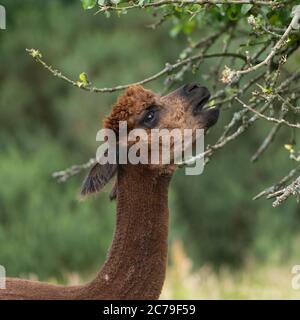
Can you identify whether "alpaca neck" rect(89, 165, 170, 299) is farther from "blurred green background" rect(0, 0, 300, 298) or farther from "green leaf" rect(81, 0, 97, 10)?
"blurred green background" rect(0, 0, 300, 298)

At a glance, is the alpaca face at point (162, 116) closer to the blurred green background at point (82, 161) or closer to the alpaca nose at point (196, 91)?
the alpaca nose at point (196, 91)

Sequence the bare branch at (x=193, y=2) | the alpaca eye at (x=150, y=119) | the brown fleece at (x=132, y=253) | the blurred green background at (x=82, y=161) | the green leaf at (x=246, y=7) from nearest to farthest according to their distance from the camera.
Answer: the bare branch at (x=193, y=2) → the green leaf at (x=246, y=7) → the brown fleece at (x=132, y=253) → the alpaca eye at (x=150, y=119) → the blurred green background at (x=82, y=161)

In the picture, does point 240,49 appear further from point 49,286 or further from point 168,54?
point 168,54

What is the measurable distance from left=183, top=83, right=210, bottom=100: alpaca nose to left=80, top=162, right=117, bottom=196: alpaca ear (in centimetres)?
65

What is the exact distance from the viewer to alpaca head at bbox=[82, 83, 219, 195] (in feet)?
19.5

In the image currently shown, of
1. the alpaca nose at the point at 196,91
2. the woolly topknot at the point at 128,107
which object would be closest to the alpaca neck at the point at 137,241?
the woolly topknot at the point at 128,107

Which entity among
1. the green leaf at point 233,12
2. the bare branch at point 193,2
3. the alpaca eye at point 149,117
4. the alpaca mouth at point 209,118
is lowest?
Result: the alpaca mouth at point 209,118

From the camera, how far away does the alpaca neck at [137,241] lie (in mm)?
5738

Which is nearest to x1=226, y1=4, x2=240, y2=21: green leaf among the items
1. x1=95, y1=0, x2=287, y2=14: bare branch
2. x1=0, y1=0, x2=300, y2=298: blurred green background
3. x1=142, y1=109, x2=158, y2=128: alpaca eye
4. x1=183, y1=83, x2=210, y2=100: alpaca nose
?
x1=183, y1=83, x2=210, y2=100: alpaca nose

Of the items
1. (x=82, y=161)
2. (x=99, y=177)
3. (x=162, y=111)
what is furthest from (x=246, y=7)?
(x=82, y=161)

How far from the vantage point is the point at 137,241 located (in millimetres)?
5816

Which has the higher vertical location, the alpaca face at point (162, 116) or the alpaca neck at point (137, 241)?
the alpaca face at point (162, 116)
